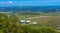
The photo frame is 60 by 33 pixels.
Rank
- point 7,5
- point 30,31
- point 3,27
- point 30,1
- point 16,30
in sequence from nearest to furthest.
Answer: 1. point 3,27
2. point 16,30
3. point 30,31
4. point 7,5
5. point 30,1

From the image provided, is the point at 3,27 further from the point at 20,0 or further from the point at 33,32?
the point at 20,0

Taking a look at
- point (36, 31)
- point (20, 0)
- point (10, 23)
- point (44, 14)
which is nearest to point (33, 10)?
point (44, 14)

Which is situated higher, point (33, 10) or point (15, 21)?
point (15, 21)

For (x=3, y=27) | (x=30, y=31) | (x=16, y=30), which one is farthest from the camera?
(x=30, y=31)

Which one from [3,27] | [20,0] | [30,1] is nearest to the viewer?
[3,27]

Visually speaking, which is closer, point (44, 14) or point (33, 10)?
point (44, 14)

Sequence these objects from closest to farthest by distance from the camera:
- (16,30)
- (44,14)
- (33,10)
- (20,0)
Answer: (16,30)
(44,14)
(33,10)
(20,0)

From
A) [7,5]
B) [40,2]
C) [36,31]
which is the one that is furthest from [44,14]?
[36,31]

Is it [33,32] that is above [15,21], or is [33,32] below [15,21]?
below

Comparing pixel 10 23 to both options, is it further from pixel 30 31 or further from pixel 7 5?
pixel 7 5
